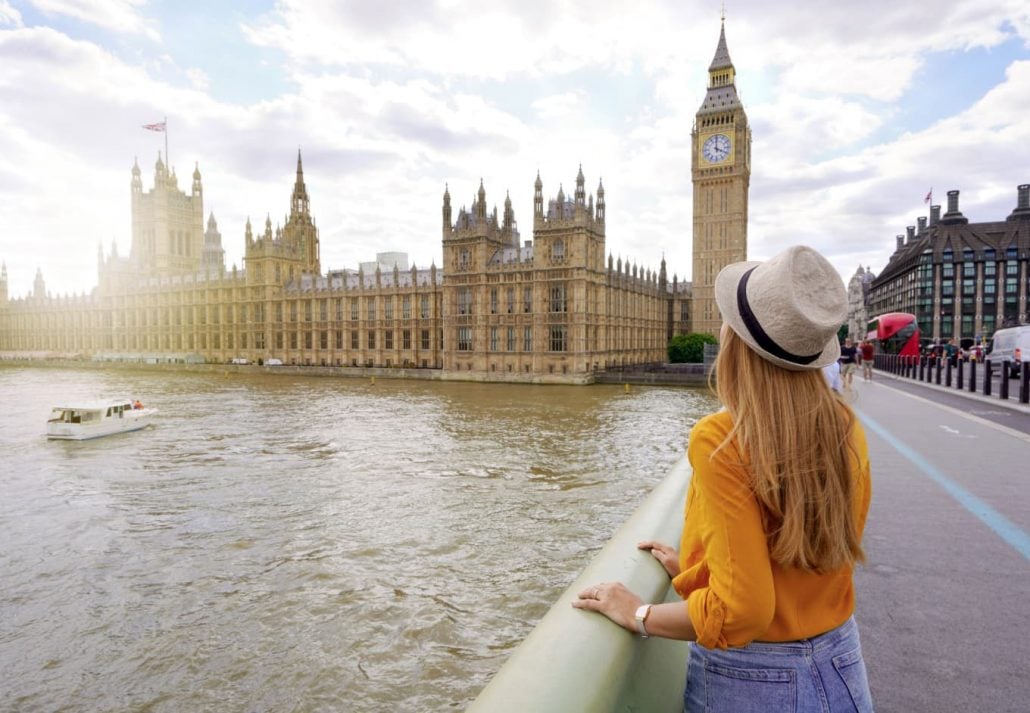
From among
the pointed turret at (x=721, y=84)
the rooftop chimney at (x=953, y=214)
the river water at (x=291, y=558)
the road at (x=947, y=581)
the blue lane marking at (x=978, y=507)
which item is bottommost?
the river water at (x=291, y=558)

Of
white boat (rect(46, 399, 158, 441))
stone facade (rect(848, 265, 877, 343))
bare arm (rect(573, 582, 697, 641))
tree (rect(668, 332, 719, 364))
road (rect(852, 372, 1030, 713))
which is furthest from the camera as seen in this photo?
stone facade (rect(848, 265, 877, 343))

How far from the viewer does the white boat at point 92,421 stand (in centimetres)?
2214

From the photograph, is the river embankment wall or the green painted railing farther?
the river embankment wall

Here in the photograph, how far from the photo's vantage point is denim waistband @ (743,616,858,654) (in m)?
1.76

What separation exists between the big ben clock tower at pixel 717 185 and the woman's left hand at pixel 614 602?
66.7 m

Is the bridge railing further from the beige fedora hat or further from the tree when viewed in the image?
the tree

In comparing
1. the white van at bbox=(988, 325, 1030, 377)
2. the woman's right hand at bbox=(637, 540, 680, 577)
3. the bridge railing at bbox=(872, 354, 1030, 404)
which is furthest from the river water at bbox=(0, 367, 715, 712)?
the white van at bbox=(988, 325, 1030, 377)

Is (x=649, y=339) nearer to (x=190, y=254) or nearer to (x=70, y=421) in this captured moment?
(x=70, y=421)

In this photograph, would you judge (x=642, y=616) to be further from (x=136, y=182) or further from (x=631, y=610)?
(x=136, y=182)

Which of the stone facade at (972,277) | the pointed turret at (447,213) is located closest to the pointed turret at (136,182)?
the pointed turret at (447,213)

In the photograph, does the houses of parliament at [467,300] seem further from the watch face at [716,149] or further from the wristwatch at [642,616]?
the wristwatch at [642,616]

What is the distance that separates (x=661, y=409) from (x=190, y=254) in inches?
4428

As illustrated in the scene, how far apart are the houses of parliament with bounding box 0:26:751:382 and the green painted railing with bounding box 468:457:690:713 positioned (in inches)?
1856

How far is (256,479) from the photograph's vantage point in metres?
16.0
